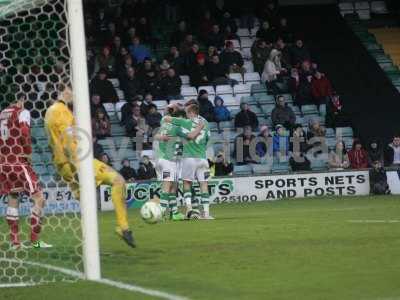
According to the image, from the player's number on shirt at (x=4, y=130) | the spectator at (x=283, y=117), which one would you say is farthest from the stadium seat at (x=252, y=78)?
the player's number on shirt at (x=4, y=130)

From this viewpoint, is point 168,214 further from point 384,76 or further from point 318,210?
point 384,76

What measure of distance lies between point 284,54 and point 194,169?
1088 cm

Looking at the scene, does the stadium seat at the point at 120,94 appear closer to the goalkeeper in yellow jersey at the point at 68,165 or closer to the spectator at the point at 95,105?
the spectator at the point at 95,105

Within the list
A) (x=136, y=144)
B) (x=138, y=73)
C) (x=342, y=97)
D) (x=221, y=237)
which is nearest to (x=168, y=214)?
(x=221, y=237)

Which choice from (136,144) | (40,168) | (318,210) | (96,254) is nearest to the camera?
(96,254)

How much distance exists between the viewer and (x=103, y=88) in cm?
2661

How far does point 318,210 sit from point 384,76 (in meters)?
11.4

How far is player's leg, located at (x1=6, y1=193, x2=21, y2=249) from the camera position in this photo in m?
12.8

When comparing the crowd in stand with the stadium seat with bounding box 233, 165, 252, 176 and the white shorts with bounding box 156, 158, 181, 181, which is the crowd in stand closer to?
the stadium seat with bounding box 233, 165, 252, 176

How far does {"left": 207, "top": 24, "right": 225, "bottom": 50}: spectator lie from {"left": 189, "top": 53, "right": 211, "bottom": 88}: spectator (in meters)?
1.28

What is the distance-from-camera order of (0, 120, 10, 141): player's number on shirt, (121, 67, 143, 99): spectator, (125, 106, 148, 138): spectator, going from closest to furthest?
(0, 120, 10, 141): player's number on shirt < (125, 106, 148, 138): spectator < (121, 67, 143, 99): spectator

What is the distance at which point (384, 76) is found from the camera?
30.8 meters

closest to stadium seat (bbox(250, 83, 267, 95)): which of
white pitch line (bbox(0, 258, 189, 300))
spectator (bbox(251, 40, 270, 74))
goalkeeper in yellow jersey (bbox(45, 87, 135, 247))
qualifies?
spectator (bbox(251, 40, 270, 74))

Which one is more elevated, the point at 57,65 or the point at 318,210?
the point at 57,65
